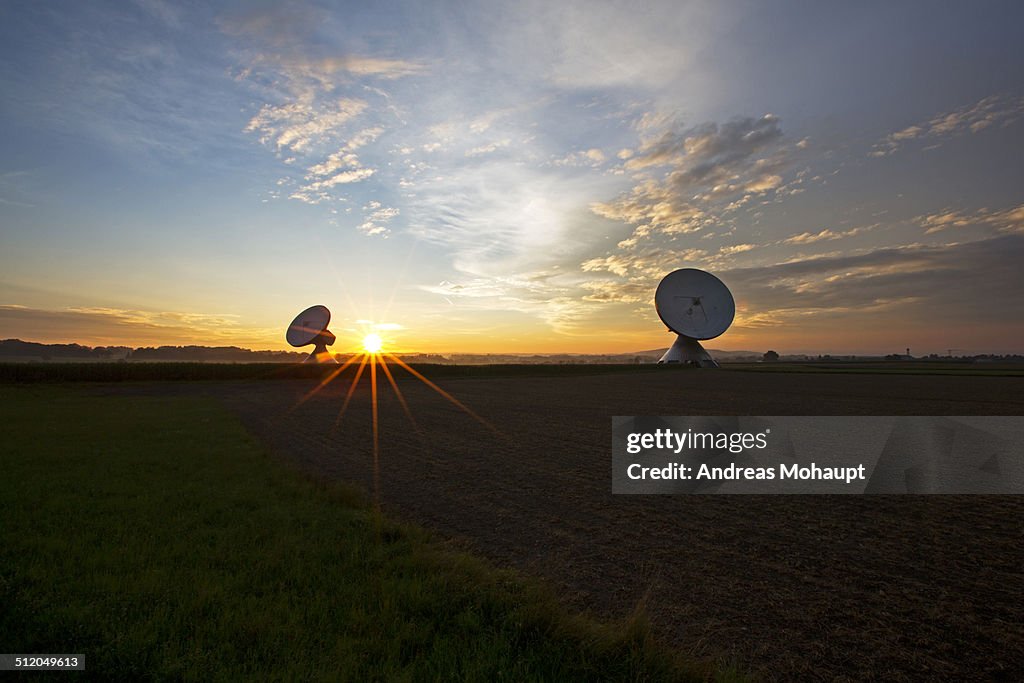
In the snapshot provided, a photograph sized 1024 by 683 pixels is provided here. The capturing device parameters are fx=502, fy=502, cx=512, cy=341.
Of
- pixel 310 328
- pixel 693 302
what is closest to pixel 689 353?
pixel 693 302

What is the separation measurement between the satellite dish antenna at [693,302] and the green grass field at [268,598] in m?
74.1

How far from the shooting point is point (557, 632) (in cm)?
552

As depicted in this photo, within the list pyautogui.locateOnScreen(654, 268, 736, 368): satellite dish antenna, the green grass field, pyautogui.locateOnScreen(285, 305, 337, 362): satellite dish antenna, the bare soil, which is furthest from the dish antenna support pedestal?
the green grass field

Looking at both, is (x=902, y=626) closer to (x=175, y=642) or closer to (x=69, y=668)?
(x=175, y=642)

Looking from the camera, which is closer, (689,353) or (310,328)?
(310,328)

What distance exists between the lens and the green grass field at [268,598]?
16.5ft

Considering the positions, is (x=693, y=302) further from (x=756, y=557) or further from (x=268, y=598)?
(x=268, y=598)

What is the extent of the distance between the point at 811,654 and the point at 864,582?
2586 mm

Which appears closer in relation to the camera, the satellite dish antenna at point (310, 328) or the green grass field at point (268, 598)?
the green grass field at point (268, 598)

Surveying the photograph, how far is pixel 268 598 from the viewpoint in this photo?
634 centimetres

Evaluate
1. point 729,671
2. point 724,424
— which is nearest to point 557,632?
point 729,671

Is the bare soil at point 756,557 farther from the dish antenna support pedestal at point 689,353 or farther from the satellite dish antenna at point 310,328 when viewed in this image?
the dish antenna support pedestal at point 689,353

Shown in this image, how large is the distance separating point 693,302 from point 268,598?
8073 cm

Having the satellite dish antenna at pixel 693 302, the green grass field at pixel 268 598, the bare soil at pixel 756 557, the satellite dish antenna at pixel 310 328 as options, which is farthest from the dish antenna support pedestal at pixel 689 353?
the green grass field at pixel 268 598
